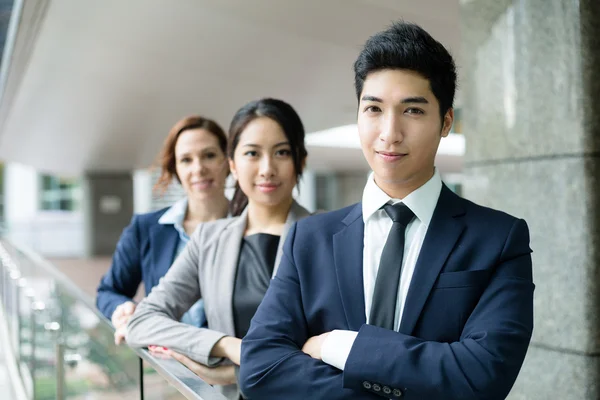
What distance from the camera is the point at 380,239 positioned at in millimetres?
1479

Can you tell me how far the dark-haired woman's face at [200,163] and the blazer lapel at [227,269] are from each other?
49cm

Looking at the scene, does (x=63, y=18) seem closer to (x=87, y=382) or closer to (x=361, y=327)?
(x=87, y=382)

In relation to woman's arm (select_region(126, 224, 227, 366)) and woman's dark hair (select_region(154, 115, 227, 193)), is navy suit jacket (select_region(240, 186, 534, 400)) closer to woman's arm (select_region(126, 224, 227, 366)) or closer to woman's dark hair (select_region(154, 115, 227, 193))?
woman's arm (select_region(126, 224, 227, 366))

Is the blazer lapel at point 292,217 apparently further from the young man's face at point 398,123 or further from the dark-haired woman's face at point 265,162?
the young man's face at point 398,123

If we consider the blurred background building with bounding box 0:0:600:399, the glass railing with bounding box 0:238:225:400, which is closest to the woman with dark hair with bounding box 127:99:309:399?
the glass railing with bounding box 0:238:225:400

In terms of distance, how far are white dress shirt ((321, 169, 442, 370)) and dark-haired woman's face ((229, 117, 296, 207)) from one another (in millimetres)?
692

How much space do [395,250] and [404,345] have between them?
0.66ft

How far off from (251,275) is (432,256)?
89cm

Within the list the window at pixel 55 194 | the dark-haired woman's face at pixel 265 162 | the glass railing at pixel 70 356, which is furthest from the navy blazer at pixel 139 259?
the window at pixel 55 194

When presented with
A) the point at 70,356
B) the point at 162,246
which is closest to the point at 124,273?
the point at 162,246

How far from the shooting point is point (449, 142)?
21344 mm

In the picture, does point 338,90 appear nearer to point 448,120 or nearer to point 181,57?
point 181,57

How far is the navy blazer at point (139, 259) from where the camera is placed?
271cm

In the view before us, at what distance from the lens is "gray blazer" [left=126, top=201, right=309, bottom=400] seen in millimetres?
2061
